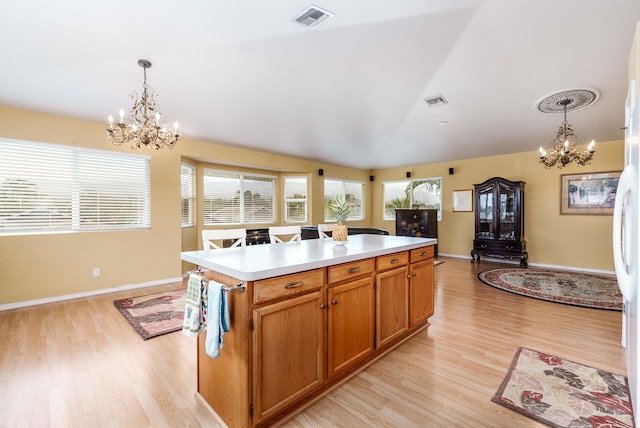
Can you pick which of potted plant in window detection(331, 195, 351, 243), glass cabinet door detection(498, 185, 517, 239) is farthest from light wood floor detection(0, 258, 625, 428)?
glass cabinet door detection(498, 185, 517, 239)

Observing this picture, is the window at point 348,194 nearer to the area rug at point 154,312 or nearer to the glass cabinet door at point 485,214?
the glass cabinet door at point 485,214

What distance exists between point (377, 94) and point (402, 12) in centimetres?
161

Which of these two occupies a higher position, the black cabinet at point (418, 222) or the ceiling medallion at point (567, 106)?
the ceiling medallion at point (567, 106)

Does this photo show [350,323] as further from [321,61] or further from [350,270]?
[321,61]

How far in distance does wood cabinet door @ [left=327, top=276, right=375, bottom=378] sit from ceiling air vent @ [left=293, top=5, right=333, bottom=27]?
2.24 m

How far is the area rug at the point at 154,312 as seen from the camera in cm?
298

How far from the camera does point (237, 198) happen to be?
634 centimetres

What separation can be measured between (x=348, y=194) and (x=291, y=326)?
22.9 ft

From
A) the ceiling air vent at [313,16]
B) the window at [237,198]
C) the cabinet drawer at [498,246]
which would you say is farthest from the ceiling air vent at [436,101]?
the window at [237,198]

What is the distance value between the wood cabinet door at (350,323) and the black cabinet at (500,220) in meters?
5.08

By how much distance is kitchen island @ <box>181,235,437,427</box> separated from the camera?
1520mm

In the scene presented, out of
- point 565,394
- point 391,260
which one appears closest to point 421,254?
point 391,260

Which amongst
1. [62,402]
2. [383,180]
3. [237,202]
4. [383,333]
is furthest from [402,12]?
[383,180]

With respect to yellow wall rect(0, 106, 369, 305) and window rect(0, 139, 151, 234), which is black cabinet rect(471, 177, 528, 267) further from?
window rect(0, 139, 151, 234)
